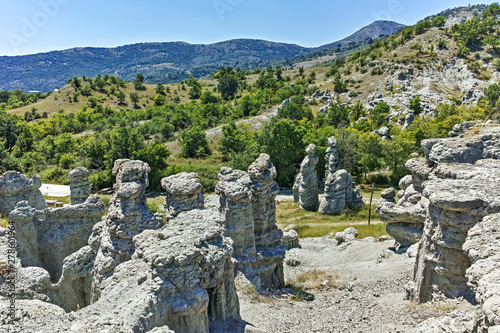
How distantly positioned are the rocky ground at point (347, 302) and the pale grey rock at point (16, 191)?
33.8 feet

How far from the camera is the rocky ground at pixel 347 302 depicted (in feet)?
33.3

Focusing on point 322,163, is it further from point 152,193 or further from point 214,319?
point 214,319

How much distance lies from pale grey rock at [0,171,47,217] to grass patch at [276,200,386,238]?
1680 cm

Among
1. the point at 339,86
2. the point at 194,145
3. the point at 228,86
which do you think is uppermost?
the point at 228,86

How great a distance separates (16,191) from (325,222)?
21374 millimetres

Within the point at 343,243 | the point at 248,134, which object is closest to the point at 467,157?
the point at 343,243

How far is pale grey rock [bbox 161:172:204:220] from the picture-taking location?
1074 cm

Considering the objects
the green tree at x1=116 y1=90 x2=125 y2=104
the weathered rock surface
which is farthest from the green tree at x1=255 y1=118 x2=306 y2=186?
the green tree at x1=116 y1=90 x2=125 y2=104

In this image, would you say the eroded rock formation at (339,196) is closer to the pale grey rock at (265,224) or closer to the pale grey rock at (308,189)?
the pale grey rock at (308,189)

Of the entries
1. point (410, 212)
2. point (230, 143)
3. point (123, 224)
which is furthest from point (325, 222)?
point (230, 143)

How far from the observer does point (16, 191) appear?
14.4 m

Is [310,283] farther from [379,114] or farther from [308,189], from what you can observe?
[379,114]

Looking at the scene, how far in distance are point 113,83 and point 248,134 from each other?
72.1 m

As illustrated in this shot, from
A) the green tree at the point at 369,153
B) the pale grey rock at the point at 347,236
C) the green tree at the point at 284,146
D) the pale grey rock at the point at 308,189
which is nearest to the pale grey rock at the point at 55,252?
the pale grey rock at the point at 347,236
